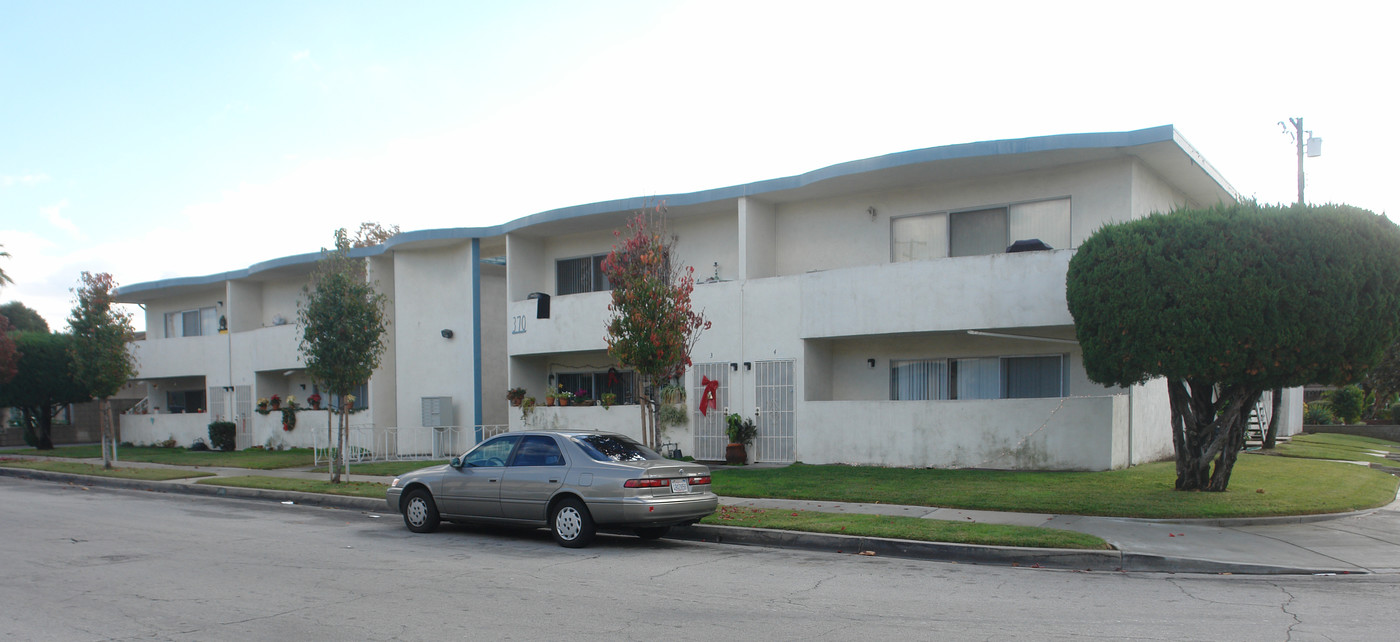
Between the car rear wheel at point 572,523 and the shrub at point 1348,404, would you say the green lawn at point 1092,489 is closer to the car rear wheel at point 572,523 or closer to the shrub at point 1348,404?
the car rear wheel at point 572,523

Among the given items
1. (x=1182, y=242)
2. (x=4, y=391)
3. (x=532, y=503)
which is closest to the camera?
(x=532, y=503)

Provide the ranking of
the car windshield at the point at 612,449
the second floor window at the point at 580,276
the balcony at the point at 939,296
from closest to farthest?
the car windshield at the point at 612,449
the balcony at the point at 939,296
the second floor window at the point at 580,276

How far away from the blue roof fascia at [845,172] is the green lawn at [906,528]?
26.9 ft

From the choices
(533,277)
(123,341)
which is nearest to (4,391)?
(123,341)

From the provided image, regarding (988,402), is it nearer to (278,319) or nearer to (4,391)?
(278,319)

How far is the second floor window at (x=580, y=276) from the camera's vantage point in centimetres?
2388

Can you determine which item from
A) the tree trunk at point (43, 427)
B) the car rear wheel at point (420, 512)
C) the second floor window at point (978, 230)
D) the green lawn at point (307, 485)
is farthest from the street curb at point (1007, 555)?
the tree trunk at point (43, 427)

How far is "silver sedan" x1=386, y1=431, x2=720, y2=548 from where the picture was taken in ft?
35.0

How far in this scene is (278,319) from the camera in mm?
30188

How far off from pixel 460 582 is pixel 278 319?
24.6 m

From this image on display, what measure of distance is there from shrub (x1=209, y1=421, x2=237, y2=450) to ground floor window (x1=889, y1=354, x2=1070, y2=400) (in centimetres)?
2166

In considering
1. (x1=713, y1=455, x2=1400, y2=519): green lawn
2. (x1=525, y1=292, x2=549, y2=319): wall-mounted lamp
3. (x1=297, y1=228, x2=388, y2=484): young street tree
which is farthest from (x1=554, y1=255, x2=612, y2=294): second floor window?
(x1=713, y1=455, x2=1400, y2=519): green lawn

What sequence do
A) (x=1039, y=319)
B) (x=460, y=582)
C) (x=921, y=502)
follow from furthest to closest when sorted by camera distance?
1. (x=1039, y=319)
2. (x=921, y=502)
3. (x=460, y=582)

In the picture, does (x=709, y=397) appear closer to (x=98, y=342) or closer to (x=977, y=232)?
(x=977, y=232)
